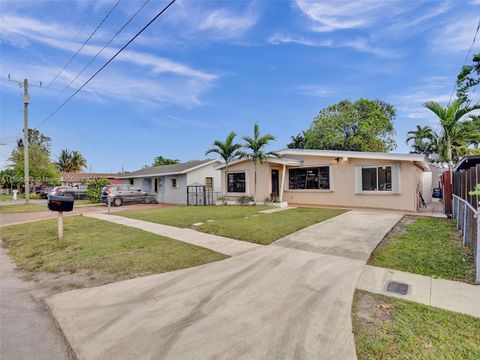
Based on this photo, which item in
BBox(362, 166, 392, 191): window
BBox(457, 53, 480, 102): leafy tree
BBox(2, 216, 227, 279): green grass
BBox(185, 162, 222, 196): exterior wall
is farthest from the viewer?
BBox(185, 162, 222, 196): exterior wall

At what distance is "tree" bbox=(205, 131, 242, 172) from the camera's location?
55.8 feet

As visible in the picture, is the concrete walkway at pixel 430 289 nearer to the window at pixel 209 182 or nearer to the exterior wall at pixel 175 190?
the exterior wall at pixel 175 190

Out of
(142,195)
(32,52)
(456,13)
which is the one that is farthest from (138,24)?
(142,195)

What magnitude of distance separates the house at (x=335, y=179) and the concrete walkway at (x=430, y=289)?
30.1 ft

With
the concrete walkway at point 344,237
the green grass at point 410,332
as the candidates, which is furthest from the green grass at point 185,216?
the green grass at point 410,332

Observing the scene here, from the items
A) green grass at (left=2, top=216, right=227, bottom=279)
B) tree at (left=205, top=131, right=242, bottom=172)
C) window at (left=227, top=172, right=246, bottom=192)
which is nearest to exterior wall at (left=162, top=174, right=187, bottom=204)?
window at (left=227, top=172, right=246, bottom=192)

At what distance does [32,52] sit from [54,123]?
1298cm

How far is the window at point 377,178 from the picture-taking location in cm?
1306

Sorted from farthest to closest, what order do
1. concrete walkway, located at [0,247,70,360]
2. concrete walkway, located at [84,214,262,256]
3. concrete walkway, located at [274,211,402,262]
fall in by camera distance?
1. concrete walkway, located at [84,214,262,256]
2. concrete walkway, located at [274,211,402,262]
3. concrete walkway, located at [0,247,70,360]

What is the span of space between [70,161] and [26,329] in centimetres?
6506

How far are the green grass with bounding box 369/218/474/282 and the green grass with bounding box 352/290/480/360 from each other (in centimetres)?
169

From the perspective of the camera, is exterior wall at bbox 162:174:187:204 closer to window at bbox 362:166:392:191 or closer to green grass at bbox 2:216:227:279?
green grass at bbox 2:216:227:279

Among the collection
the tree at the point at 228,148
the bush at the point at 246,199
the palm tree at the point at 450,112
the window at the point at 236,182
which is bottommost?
the bush at the point at 246,199

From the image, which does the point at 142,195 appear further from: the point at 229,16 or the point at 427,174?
the point at 427,174
